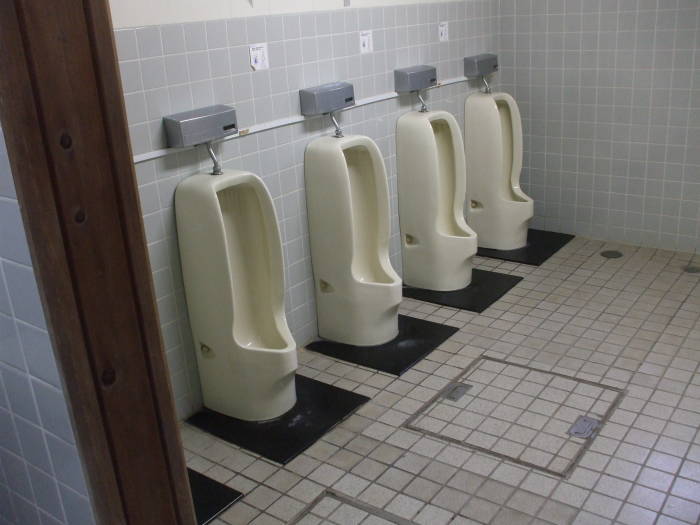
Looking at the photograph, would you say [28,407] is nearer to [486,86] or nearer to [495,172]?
[495,172]

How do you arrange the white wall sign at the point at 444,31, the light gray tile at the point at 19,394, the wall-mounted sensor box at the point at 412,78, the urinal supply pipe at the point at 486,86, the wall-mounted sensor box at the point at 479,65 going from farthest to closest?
the urinal supply pipe at the point at 486,86, the wall-mounted sensor box at the point at 479,65, the white wall sign at the point at 444,31, the wall-mounted sensor box at the point at 412,78, the light gray tile at the point at 19,394

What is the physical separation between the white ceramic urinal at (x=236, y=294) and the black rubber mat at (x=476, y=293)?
1154mm

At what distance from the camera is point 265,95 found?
116 inches

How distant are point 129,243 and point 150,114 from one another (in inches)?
53.1

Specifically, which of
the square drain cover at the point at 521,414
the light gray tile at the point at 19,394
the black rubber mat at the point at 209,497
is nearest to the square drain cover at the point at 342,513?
the black rubber mat at the point at 209,497

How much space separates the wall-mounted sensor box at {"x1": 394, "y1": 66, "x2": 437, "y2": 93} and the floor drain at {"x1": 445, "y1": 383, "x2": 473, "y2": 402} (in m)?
1.60

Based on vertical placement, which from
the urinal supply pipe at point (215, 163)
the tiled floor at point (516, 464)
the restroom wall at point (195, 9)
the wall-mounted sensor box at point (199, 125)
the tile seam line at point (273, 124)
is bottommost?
the tiled floor at point (516, 464)

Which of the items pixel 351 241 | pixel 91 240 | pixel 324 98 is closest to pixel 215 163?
pixel 324 98

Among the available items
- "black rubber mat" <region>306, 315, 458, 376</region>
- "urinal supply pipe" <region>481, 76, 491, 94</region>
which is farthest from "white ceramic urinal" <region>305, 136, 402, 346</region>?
"urinal supply pipe" <region>481, 76, 491, 94</region>

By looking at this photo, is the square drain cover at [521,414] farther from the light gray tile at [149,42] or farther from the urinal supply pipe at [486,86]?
the urinal supply pipe at [486,86]

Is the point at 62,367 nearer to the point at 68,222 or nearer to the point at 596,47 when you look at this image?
the point at 68,222

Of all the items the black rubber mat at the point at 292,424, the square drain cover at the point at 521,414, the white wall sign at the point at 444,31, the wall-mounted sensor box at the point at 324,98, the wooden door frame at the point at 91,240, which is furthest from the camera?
the white wall sign at the point at 444,31

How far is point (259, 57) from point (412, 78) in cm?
104

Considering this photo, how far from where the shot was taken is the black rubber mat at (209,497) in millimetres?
2312
